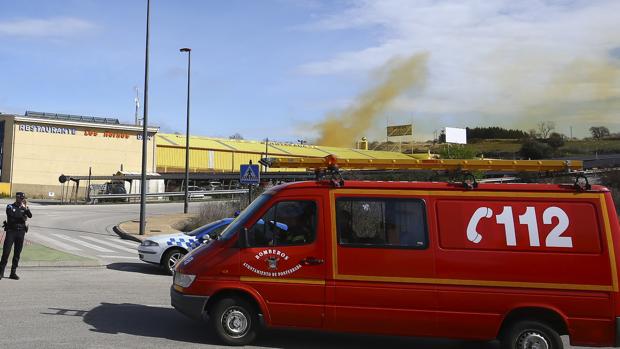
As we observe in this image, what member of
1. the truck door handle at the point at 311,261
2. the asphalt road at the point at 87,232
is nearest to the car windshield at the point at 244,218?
the truck door handle at the point at 311,261

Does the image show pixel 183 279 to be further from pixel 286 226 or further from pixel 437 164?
pixel 437 164

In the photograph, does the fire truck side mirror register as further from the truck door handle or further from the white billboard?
the white billboard

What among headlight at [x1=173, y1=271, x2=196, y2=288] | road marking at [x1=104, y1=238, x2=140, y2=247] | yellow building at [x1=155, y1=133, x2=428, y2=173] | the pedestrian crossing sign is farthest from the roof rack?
yellow building at [x1=155, y1=133, x2=428, y2=173]

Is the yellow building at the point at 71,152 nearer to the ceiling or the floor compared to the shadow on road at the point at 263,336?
nearer to the ceiling

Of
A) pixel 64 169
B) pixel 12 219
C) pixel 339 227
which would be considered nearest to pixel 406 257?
pixel 339 227

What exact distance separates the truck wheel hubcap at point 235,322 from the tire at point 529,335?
119 inches

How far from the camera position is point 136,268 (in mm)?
13664

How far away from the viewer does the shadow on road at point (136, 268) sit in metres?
13.2

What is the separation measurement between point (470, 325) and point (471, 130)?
136706mm

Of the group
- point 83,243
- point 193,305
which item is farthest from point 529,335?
point 83,243

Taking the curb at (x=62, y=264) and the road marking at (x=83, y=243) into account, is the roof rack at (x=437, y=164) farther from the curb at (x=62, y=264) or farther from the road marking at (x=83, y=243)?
the road marking at (x=83, y=243)

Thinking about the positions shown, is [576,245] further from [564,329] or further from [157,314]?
[157,314]

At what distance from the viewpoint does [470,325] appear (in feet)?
20.6

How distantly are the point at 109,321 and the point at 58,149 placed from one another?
5258 cm
